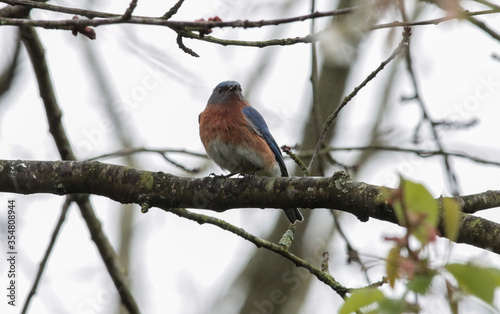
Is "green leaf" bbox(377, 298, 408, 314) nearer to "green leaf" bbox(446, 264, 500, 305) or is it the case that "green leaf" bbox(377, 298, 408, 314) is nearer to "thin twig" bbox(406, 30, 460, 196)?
"green leaf" bbox(446, 264, 500, 305)

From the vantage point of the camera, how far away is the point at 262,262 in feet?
28.9

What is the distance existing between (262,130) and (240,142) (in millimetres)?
460

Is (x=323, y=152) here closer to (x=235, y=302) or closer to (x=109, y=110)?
(x=235, y=302)

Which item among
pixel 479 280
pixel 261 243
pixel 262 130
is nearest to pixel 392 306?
pixel 479 280

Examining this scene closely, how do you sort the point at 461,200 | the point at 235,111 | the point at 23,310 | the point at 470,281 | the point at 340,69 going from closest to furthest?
the point at 470,281 < the point at 461,200 < the point at 23,310 < the point at 235,111 < the point at 340,69

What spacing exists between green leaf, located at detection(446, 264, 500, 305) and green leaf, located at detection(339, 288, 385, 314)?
236 millimetres

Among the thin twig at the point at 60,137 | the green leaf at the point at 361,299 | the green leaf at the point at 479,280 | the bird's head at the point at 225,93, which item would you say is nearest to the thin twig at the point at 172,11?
the green leaf at the point at 361,299

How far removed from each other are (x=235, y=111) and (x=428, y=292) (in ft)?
17.4

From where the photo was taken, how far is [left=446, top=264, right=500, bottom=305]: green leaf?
4.86 feet

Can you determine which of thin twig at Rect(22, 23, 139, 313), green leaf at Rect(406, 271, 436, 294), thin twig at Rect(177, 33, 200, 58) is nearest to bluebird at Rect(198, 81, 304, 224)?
thin twig at Rect(22, 23, 139, 313)

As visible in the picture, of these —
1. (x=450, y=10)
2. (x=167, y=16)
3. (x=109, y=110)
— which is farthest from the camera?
(x=109, y=110)

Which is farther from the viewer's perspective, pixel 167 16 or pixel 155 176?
pixel 155 176

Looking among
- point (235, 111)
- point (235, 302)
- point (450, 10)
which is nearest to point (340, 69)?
point (235, 111)

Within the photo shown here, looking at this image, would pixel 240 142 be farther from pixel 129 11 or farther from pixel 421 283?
pixel 421 283
